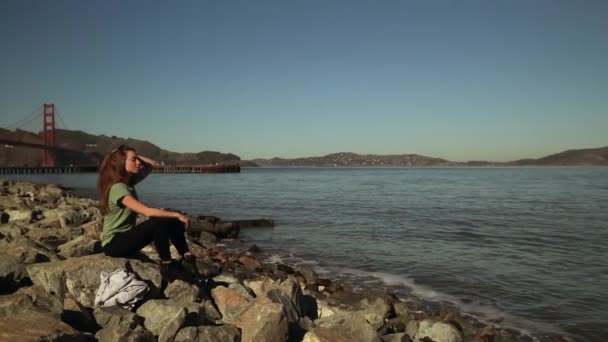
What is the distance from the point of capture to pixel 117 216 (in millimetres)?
5000

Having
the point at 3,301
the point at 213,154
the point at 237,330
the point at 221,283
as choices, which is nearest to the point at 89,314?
the point at 3,301

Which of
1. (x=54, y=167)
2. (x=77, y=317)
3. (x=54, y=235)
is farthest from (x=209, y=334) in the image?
(x=54, y=167)

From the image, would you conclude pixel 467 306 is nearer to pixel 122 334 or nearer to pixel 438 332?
pixel 438 332

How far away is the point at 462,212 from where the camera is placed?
73.2 feet

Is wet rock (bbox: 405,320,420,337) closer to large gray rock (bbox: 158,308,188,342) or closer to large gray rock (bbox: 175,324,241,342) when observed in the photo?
large gray rock (bbox: 175,324,241,342)

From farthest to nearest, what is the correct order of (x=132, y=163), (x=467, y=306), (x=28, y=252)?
1. (x=467, y=306)
2. (x=28, y=252)
3. (x=132, y=163)

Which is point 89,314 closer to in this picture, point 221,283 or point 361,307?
point 221,283

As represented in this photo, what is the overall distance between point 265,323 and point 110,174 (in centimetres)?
243

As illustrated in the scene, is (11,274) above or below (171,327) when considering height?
above

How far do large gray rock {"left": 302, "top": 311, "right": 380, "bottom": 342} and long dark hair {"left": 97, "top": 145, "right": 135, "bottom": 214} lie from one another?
2.69 metres

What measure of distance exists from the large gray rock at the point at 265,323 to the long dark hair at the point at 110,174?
2077 mm

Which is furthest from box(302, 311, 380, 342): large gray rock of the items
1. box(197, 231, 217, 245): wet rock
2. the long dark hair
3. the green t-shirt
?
box(197, 231, 217, 245): wet rock

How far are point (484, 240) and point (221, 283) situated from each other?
423 inches

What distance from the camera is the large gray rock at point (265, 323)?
4113mm
